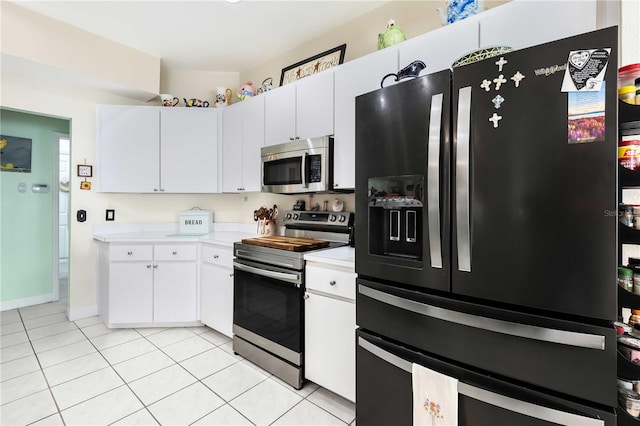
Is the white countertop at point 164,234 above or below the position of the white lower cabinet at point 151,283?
above

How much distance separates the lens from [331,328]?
1810 mm

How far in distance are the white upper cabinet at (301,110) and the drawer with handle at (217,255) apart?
1.05m

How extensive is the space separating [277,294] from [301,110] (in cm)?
146

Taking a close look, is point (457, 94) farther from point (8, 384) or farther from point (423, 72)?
point (8, 384)

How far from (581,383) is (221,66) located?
3.93 m

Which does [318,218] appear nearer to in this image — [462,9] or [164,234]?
[462,9]

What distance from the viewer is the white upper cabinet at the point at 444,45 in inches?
62.6

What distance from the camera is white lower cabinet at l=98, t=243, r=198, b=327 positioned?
113 inches

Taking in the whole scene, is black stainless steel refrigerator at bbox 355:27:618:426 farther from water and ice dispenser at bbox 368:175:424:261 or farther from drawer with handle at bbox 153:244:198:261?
drawer with handle at bbox 153:244:198:261

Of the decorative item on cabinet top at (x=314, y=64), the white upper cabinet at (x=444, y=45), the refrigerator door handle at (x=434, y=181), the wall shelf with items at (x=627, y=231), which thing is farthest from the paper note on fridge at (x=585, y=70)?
the decorative item on cabinet top at (x=314, y=64)

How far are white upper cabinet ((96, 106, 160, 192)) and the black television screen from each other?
4.19 feet

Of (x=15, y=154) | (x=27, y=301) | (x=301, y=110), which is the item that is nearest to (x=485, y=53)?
(x=301, y=110)

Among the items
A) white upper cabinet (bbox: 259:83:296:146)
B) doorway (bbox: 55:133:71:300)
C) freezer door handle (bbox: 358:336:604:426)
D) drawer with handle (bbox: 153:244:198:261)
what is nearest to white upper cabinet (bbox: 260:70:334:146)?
white upper cabinet (bbox: 259:83:296:146)

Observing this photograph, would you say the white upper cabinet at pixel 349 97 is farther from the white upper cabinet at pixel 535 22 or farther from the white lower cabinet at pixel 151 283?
the white lower cabinet at pixel 151 283
